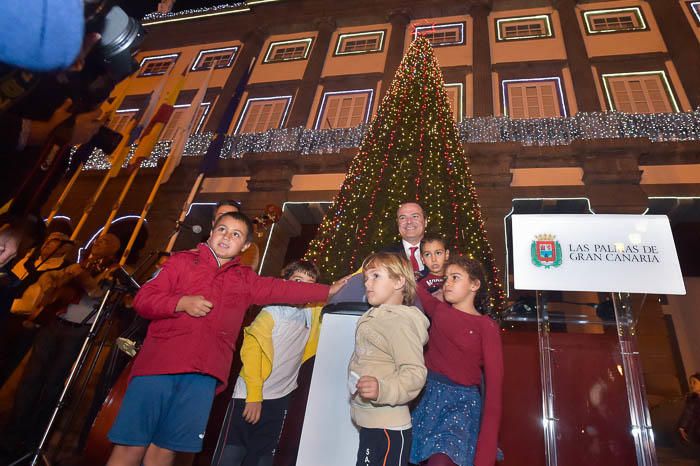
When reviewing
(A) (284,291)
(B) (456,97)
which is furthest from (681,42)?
(A) (284,291)

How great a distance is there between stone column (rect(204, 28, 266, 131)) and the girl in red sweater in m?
11.1

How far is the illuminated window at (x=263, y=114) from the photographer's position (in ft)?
38.5

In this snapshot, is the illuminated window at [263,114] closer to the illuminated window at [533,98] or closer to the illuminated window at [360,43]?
the illuminated window at [360,43]

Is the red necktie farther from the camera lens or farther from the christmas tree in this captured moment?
the camera lens

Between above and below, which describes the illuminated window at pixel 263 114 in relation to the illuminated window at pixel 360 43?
below

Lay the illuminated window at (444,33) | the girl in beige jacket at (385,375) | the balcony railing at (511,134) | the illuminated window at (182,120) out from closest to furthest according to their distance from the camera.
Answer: the girl in beige jacket at (385,375)
the balcony railing at (511,134)
the illuminated window at (182,120)
the illuminated window at (444,33)

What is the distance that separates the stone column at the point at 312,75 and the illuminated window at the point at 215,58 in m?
3.21

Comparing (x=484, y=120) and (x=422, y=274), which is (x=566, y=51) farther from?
(x=422, y=274)

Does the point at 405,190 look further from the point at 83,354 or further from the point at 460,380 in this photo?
the point at 83,354

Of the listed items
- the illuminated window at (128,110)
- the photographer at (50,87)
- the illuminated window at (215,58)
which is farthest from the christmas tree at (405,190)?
the illuminated window at (128,110)

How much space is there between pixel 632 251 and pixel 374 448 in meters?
2.99

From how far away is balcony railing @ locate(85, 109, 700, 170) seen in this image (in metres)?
8.50

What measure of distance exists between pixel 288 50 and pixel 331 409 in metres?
14.0

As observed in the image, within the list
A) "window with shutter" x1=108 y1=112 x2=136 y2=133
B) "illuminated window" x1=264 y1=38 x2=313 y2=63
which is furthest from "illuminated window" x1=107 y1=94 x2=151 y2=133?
"illuminated window" x1=264 y1=38 x2=313 y2=63
